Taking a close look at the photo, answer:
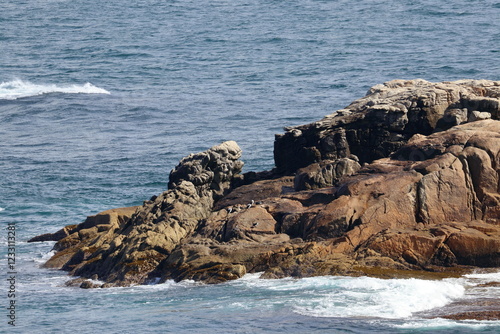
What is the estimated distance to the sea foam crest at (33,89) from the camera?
76812mm

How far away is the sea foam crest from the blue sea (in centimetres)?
33

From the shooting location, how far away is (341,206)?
1174 inches

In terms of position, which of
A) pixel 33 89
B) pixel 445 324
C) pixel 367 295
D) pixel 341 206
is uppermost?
pixel 341 206

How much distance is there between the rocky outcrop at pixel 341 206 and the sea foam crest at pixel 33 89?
40434 millimetres

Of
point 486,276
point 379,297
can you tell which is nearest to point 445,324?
point 379,297

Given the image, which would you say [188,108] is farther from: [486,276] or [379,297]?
[379,297]

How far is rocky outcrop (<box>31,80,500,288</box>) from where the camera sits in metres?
28.3

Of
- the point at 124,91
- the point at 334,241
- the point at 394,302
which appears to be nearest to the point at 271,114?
the point at 124,91

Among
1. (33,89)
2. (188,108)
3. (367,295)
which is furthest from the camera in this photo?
(33,89)

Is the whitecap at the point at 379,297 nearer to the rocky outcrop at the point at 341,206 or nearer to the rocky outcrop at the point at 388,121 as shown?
the rocky outcrop at the point at 341,206

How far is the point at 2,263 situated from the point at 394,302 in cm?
1813

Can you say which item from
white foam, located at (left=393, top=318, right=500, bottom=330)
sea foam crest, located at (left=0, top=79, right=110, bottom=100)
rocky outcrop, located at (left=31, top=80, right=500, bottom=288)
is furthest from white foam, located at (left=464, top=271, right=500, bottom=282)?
sea foam crest, located at (left=0, top=79, right=110, bottom=100)

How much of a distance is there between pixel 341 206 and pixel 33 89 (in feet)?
180

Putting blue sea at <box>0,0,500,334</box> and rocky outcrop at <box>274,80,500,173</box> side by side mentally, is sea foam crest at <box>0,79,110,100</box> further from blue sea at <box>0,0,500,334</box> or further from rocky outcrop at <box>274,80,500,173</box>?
rocky outcrop at <box>274,80,500,173</box>
